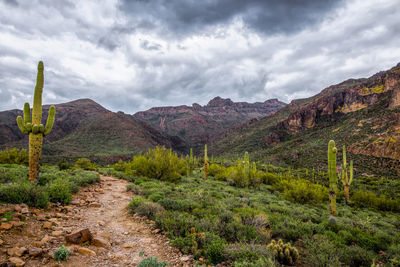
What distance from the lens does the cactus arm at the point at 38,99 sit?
7832 mm

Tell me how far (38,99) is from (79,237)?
7.33 meters

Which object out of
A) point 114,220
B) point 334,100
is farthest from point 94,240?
point 334,100

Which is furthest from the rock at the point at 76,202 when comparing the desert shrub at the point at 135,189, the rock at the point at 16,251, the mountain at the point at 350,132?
the mountain at the point at 350,132

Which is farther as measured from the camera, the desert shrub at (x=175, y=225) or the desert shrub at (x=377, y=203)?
the desert shrub at (x=377, y=203)

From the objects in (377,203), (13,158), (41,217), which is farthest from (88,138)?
(377,203)

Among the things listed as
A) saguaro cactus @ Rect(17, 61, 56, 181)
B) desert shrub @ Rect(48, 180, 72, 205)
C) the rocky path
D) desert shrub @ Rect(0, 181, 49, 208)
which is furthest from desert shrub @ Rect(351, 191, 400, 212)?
saguaro cactus @ Rect(17, 61, 56, 181)

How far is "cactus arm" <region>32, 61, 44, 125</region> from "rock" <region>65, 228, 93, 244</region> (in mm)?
6314

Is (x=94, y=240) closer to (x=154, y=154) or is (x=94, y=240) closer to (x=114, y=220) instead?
(x=114, y=220)

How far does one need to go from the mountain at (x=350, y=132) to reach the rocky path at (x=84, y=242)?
39.4 m

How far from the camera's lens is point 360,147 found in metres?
37.8

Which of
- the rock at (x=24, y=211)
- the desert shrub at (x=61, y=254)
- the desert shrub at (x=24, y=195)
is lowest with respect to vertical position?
the desert shrub at (x=61, y=254)

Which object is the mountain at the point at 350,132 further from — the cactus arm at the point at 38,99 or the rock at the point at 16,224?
the cactus arm at the point at 38,99

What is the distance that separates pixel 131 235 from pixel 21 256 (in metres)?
2.12

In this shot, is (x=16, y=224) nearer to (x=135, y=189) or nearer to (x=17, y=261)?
(x=17, y=261)
